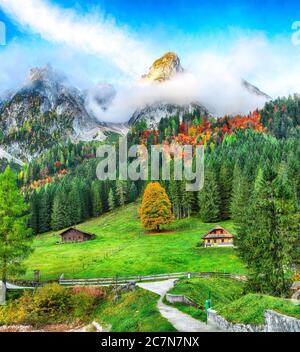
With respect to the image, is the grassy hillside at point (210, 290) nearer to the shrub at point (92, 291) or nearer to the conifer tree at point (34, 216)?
the shrub at point (92, 291)

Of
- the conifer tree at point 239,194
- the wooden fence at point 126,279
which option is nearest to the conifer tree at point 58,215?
the conifer tree at point 239,194

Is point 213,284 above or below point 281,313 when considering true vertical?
below

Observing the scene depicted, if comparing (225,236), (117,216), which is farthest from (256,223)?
(117,216)

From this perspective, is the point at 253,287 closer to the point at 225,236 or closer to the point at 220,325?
the point at 220,325

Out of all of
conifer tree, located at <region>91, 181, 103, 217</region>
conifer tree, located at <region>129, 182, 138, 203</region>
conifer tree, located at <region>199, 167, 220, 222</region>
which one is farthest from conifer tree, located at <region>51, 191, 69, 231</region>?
conifer tree, located at <region>199, 167, 220, 222</region>

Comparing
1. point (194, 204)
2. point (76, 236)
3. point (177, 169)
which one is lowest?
point (76, 236)

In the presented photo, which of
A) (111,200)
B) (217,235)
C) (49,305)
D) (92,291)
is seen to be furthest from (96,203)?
(49,305)

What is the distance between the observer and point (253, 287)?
33406mm

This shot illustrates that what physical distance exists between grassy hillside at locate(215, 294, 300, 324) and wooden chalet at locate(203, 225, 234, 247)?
47406mm

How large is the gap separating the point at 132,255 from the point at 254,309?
146 feet

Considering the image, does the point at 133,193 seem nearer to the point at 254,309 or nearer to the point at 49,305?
the point at 49,305

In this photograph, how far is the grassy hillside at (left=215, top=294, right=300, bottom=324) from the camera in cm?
1752

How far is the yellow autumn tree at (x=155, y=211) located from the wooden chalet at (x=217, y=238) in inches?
715
